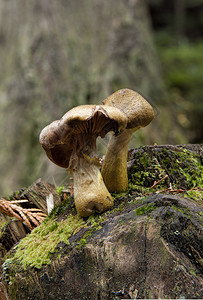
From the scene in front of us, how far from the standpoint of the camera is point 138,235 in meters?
1.58

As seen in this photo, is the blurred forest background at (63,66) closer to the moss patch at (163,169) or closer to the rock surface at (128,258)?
the moss patch at (163,169)

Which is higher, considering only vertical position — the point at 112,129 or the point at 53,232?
the point at 112,129

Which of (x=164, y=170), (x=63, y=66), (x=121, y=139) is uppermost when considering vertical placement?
(x=63, y=66)

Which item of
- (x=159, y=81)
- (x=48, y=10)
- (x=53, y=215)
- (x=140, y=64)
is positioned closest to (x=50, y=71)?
(x=48, y=10)

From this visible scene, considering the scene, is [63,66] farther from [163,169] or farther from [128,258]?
[128,258]

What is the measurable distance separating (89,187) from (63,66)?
506 centimetres

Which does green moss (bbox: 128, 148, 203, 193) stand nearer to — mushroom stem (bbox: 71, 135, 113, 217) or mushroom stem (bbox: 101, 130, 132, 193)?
mushroom stem (bbox: 101, 130, 132, 193)

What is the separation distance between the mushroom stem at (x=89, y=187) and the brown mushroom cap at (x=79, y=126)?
85 millimetres

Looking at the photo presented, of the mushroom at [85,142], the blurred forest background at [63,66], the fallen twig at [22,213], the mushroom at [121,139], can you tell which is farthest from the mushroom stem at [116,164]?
the blurred forest background at [63,66]

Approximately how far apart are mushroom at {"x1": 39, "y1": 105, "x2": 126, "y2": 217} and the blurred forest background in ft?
12.7

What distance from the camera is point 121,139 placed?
2.03 metres

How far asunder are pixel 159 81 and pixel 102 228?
5.72 meters

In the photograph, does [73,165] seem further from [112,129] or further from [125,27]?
[125,27]

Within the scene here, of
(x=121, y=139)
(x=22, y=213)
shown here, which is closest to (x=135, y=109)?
(x=121, y=139)
